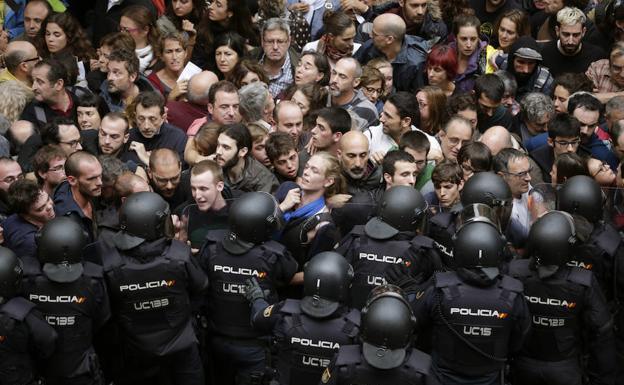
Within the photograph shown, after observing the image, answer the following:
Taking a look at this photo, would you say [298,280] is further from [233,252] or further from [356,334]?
[356,334]

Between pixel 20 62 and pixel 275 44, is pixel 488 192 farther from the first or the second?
pixel 20 62

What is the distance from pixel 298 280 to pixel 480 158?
5.83 feet

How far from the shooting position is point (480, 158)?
28.5 ft

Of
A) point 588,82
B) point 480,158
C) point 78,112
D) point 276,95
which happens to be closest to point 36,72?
point 78,112

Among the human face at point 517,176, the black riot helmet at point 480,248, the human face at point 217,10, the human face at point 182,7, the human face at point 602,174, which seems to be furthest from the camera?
the human face at point 182,7

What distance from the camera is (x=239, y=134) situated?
28.8 ft

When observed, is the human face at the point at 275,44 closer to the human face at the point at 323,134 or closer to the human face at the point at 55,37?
the human face at the point at 323,134

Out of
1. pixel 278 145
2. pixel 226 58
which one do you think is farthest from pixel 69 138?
pixel 226 58

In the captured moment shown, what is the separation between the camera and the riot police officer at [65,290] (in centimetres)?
724

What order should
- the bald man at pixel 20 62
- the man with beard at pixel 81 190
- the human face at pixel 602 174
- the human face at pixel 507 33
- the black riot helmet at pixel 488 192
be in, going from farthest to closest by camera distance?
the human face at pixel 507 33, the bald man at pixel 20 62, the human face at pixel 602 174, the man with beard at pixel 81 190, the black riot helmet at pixel 488 192

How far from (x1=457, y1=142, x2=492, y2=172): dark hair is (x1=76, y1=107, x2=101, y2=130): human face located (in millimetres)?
3328

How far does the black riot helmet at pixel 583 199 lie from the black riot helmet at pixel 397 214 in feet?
3.59

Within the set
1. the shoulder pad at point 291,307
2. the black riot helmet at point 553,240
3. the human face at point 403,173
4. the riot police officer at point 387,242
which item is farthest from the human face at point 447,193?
the shoulder pad at point 291,307

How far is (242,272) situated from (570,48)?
5132mm
